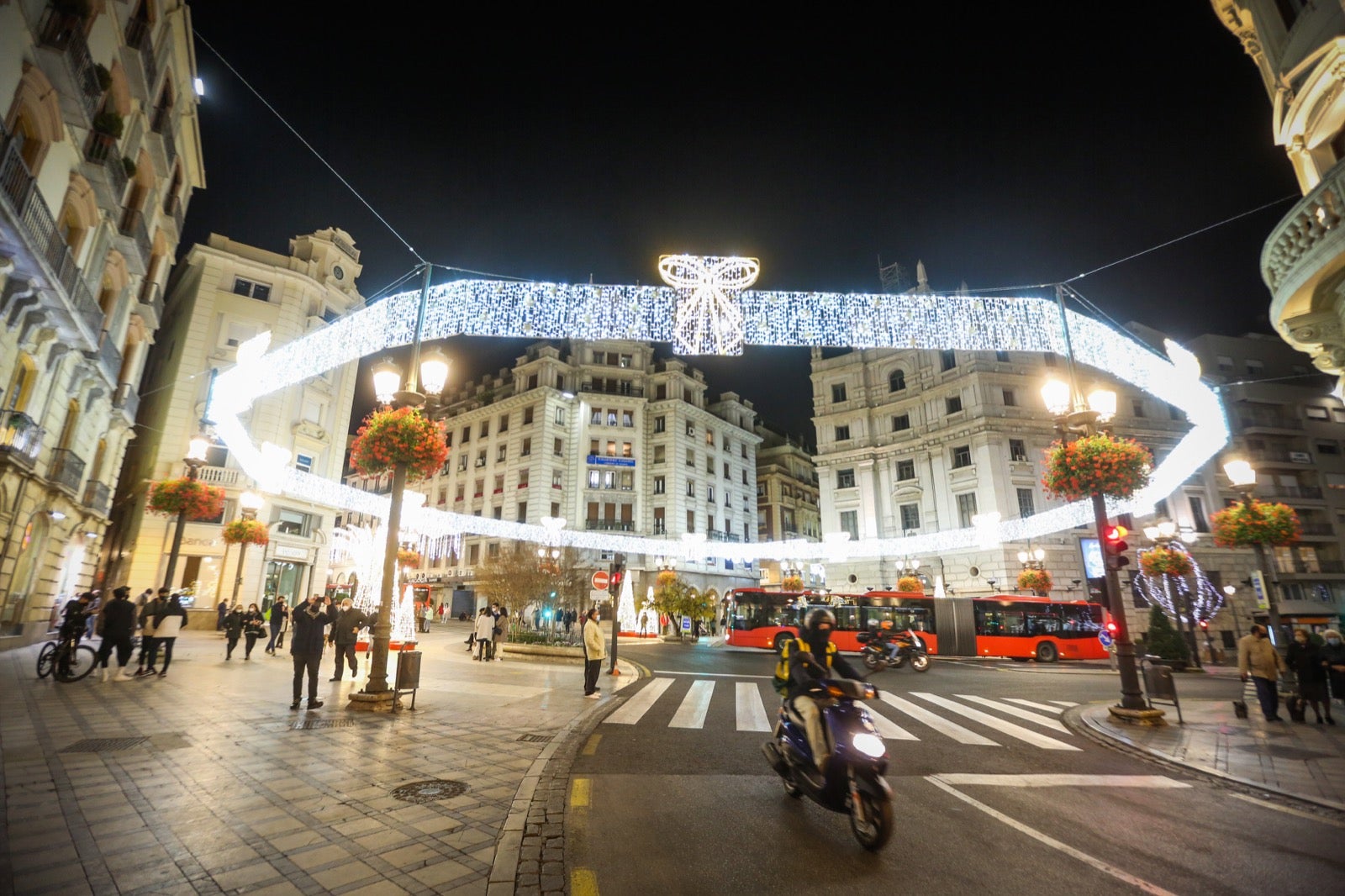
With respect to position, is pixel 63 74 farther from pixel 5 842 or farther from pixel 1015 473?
pixel 1015 473

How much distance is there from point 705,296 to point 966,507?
30.3 metres

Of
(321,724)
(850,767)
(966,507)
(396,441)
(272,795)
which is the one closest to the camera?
(850,767)

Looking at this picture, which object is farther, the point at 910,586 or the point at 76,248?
the point at 910,586

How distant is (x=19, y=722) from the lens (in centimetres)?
803

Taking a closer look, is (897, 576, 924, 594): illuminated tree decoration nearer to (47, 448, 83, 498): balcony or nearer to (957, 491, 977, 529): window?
(957, 491, 977, 529): window

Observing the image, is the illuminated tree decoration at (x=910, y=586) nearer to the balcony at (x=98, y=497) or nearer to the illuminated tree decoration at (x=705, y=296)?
the illuminated tree decoration at (x=705, y=296)

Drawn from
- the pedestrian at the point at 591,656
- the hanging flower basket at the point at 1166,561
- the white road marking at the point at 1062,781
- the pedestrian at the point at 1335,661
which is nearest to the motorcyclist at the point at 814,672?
the white road marking at the point at 1062,781

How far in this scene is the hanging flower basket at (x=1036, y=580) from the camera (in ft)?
101

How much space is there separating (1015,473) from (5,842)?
133ft

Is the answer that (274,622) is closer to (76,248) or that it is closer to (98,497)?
(98,497)

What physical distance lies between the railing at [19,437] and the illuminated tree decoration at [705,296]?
608 inches

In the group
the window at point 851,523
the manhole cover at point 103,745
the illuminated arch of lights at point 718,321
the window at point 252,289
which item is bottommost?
the manhole cover at point 103,745

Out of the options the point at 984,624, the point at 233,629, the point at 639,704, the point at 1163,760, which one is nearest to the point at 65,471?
the point at 233,629

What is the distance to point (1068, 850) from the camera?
15.3 ft
